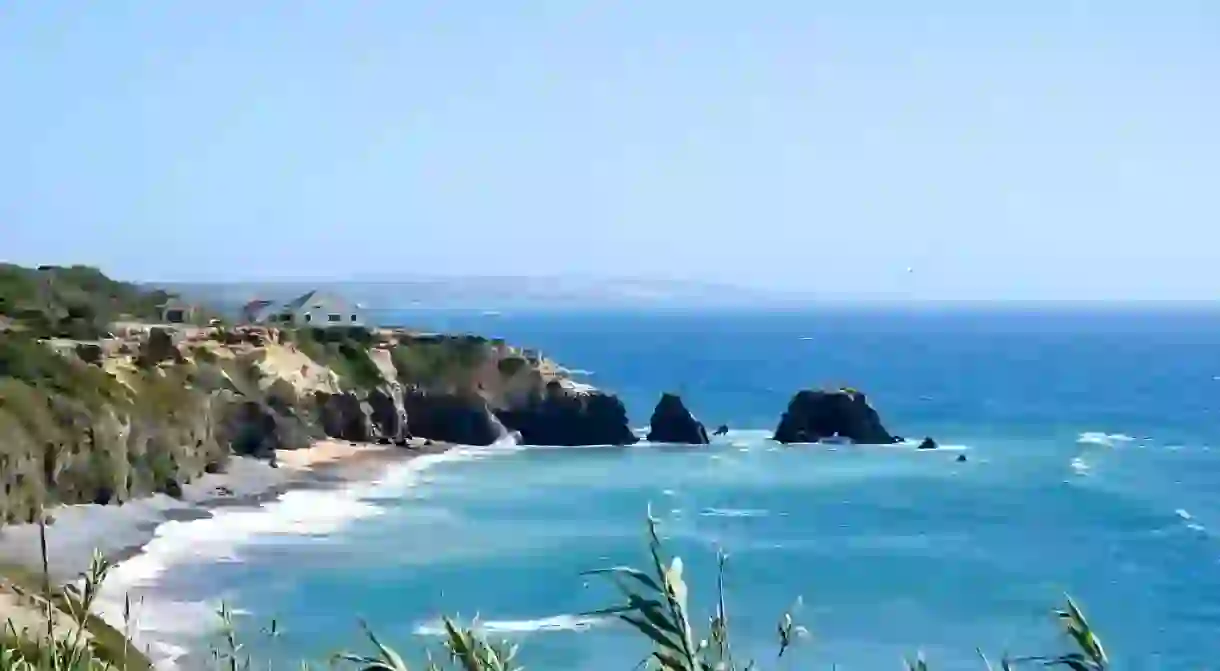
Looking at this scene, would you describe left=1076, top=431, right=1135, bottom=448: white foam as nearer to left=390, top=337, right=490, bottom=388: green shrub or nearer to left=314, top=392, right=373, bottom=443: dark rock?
left=390, top=337, right=490, bottom=388: green shrub

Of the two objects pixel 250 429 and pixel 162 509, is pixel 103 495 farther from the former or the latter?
pixel 250 429

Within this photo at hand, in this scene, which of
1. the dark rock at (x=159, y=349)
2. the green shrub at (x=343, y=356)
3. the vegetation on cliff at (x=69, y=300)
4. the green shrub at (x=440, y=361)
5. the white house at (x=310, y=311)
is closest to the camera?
the dark rock at (x=159, y=349)

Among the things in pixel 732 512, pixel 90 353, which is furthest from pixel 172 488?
pixel 732 512

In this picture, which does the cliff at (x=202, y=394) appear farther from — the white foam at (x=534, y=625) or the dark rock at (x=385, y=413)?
the white foam at (x=534, y=625)

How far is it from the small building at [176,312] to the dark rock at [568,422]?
55.4 feet

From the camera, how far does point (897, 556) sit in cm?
4162

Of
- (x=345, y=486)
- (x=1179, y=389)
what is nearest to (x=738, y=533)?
(x=345, y=486)

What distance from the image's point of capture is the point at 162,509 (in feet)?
144

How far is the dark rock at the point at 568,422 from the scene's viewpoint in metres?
69.2

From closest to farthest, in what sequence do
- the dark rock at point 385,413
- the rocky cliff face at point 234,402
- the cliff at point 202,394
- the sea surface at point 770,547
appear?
the sea surface at point 770,547, the rocky cliff face at point 234,402, the cliff at point 202,394, the dark rock at point 385,413

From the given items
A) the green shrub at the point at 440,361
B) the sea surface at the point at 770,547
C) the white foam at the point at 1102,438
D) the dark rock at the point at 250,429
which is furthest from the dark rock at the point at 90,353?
the white foam at the point at 1102,438

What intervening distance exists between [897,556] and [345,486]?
19378 mm

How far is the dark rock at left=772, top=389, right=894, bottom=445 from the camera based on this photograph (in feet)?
231

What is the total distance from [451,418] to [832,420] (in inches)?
668
